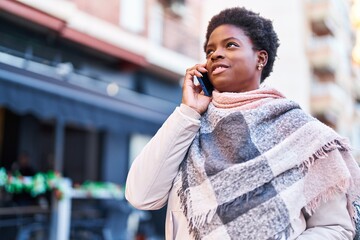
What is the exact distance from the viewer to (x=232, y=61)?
1378 millimetres

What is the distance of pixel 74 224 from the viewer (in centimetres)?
638

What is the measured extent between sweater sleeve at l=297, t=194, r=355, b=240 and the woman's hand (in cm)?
48

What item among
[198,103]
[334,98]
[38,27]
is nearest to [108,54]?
[38,27]

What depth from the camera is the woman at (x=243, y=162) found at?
1194 mm

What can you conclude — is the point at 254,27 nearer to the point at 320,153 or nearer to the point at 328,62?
the point at 320,153

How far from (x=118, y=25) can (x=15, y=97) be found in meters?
4.47

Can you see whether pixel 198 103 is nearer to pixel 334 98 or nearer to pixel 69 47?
pixel 69 47

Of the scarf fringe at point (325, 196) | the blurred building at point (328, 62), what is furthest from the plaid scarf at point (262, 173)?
the blurred building at point (328, 62)

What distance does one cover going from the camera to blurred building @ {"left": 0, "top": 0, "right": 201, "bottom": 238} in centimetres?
643

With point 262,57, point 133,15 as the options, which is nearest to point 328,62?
point 133,15

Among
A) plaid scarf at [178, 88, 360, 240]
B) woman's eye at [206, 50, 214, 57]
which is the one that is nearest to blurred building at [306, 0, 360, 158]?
woman's eye at [206, 50, 214, 57]

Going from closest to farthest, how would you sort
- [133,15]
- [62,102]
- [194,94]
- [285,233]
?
1. [285,233]
2. [194,94]
3. [62,102]
4. [133,15]

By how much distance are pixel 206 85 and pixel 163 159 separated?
1.07 ft

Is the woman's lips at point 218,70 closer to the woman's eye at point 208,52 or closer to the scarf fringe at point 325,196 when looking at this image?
the woman's eye at point 208,52
